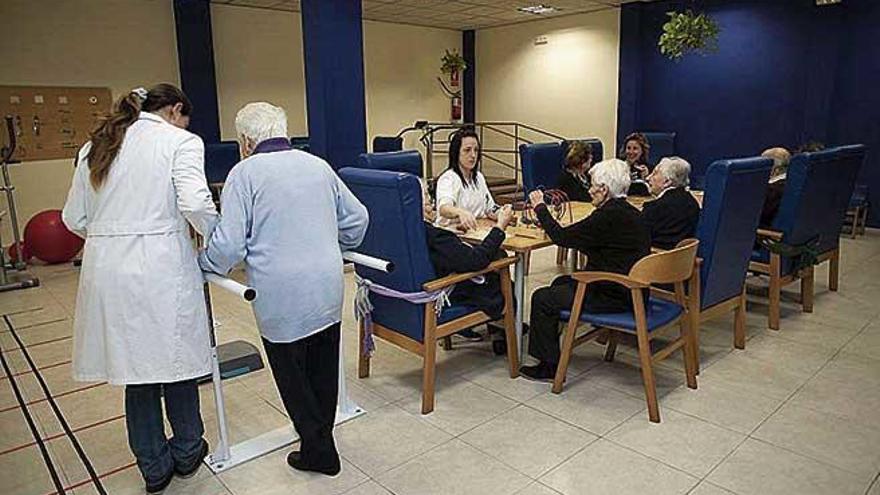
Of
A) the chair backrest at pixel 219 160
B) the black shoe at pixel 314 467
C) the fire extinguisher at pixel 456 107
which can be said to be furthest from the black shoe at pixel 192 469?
the fire extinguisher at pixel 456 107

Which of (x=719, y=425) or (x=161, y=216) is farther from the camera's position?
(x=719, y=425)

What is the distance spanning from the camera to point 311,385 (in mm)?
2250

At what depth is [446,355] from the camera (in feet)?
11.4

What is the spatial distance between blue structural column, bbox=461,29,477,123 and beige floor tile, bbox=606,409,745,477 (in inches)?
335

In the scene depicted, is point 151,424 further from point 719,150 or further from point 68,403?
point 719,150

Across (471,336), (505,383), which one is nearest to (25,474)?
(505,383)

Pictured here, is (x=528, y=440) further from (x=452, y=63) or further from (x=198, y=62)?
(x=452, y=63)

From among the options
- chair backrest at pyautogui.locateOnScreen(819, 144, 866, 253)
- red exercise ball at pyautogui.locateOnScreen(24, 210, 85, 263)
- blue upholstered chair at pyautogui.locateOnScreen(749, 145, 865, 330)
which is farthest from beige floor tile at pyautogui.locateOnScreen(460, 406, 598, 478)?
red exercise ball at pyautogui.locateOnScreen(24, 210, 85, 263)

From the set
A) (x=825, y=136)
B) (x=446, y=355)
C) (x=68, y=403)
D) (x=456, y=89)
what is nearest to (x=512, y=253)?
(x=446, y=355)

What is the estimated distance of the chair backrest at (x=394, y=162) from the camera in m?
3.92

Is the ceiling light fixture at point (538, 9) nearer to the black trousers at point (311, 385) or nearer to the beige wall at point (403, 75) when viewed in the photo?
the beige wall at point (403, 75)

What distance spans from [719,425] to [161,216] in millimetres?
2395

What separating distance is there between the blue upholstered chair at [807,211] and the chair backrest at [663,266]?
140cm

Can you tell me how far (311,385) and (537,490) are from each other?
92 cm
